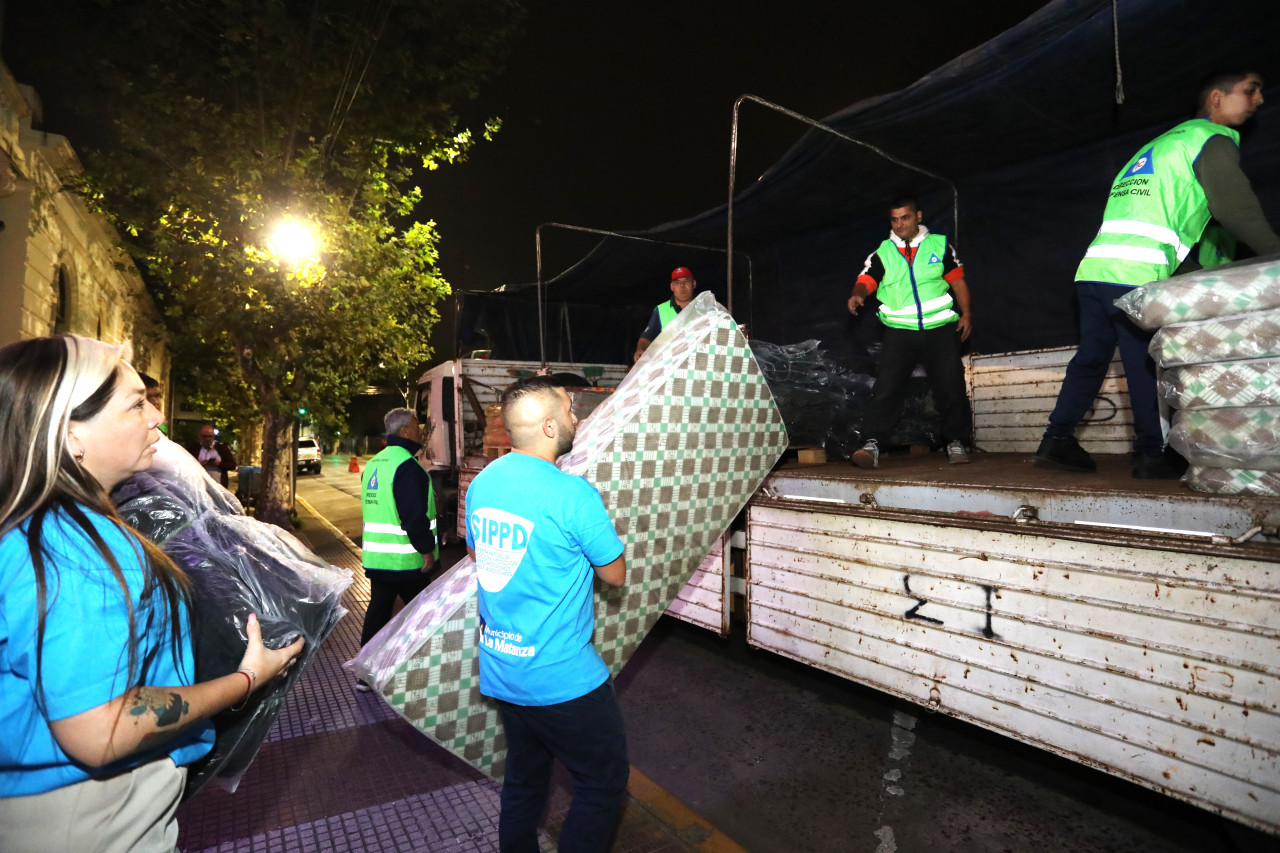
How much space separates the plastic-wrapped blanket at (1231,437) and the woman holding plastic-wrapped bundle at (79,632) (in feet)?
10.1

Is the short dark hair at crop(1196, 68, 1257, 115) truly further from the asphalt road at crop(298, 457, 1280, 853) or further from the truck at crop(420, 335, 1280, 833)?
the asphalt road at crop(298, 457, 1280, 853)

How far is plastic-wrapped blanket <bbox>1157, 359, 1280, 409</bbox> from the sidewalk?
7.88ft

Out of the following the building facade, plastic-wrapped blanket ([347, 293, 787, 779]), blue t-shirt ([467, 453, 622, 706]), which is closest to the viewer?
blue t-shirt ([467, 453, 622, 706])

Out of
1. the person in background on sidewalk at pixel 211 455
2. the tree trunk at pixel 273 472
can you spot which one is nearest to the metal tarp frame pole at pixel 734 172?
the person in background on sidewalk at pixel 211 455

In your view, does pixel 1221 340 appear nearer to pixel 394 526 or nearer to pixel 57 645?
pixel 57 645

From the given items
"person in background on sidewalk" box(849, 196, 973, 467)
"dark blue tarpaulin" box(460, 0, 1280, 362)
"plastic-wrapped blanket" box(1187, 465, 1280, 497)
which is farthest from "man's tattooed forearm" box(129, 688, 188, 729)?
"dark blue tarpaulin" box(460, 0, 1280, 362)

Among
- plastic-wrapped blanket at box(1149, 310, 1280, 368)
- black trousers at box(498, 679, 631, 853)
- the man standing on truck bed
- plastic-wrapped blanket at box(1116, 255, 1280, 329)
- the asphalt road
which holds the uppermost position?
the man standing on truck bed

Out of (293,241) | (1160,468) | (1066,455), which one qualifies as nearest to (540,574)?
(1160,468)

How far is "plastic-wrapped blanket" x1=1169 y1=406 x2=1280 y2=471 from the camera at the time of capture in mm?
2264

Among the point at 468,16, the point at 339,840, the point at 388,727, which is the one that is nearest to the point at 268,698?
the point at 339,840

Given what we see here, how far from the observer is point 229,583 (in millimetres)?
1703

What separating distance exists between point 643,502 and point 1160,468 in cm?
232

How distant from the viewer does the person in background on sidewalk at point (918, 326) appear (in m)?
4.77

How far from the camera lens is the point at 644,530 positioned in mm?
2951
